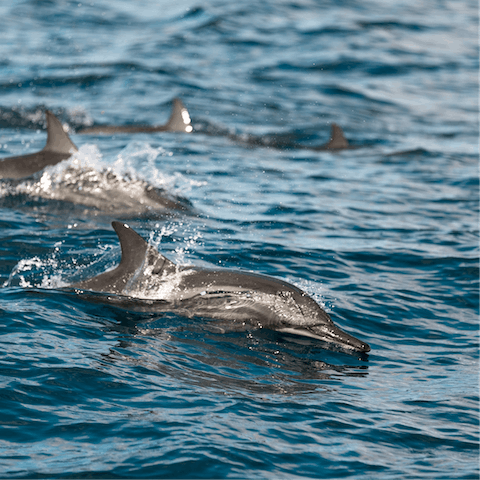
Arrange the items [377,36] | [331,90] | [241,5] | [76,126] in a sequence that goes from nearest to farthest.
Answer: [76,126] → [331,90] → [377,36] → [241,5]

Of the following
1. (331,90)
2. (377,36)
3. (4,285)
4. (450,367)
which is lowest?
(450,367)

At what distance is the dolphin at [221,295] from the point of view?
833 centimetres

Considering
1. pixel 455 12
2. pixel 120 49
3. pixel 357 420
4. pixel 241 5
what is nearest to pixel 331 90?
pixel 120 49

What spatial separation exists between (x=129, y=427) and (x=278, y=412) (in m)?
1.34

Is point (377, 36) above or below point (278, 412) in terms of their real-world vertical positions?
above

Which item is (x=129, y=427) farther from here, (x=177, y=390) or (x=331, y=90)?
(x=331, y=90)

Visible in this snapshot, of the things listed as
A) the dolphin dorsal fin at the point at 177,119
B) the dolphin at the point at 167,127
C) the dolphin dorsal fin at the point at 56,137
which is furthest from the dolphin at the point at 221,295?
the dolphin dorsal fin at the point at 177,119

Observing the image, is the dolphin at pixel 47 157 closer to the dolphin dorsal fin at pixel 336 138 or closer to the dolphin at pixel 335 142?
the dolphin at pixel 335 142

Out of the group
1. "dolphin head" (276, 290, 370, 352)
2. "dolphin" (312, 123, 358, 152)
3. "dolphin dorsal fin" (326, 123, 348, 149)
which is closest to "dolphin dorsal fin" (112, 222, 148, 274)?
"dolphin head" (276, 290, 370, 352)

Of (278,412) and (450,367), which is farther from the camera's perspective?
(450,367)

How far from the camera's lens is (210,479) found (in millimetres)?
5688

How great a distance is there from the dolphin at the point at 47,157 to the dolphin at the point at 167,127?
17.8 ft

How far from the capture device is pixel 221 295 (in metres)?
8.41

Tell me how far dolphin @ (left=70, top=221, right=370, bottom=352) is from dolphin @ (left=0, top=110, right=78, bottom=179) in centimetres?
583
